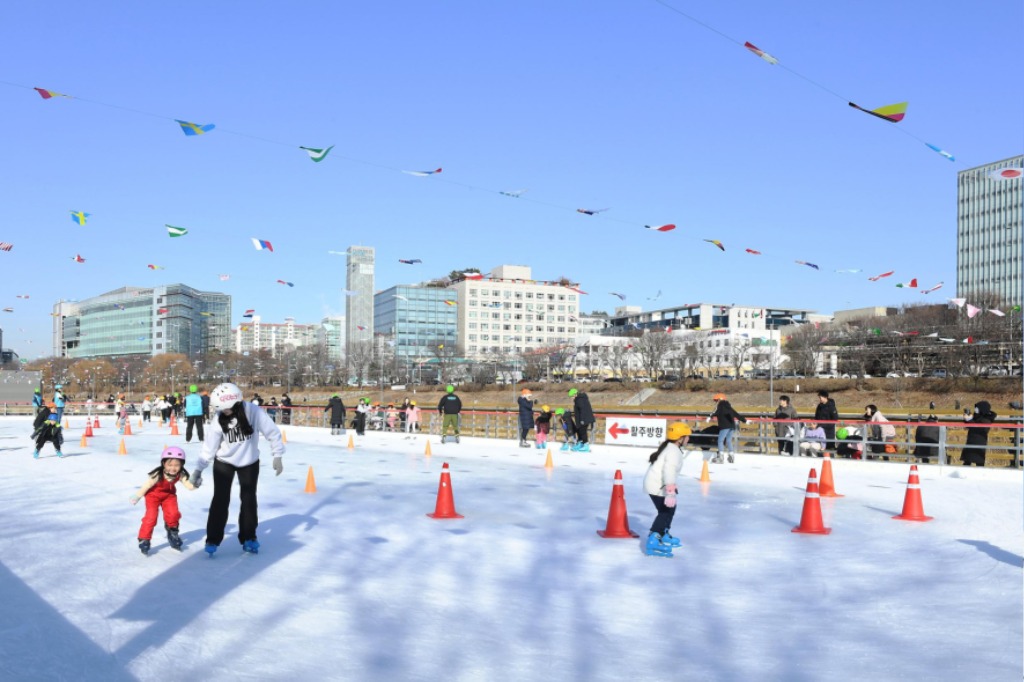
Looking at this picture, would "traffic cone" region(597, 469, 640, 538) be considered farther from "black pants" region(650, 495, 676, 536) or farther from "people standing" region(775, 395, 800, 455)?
"people standing" region(775, 395, 800, 455)

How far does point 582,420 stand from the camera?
80.6 ft

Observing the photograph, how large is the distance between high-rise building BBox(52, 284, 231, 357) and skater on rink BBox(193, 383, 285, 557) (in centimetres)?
13494

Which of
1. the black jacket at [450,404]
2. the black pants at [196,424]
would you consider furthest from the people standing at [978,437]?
the black pants at [196,424]

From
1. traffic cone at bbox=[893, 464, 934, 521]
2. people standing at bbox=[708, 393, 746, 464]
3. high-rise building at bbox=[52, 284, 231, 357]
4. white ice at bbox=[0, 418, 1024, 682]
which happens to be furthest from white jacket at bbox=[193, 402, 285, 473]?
high-rise building at bbox=[52, 284, 231, 357]

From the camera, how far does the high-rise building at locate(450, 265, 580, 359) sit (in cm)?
14388

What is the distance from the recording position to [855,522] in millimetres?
10969

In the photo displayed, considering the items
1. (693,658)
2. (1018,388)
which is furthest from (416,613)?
(1018,388)

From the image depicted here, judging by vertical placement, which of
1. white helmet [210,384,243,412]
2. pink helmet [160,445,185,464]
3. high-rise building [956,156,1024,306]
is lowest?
pink helmet [160,445,185,464]

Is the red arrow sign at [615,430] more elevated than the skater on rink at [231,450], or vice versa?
the skater on rink at [231,450]

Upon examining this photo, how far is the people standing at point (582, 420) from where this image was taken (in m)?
24.5

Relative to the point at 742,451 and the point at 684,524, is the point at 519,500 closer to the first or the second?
the point at 684,524

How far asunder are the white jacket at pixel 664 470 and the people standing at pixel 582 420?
15.9 m

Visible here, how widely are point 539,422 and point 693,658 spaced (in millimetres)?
20804

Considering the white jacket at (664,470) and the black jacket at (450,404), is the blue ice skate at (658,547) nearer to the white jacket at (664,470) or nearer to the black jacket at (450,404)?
the white jacket at (664,470)
